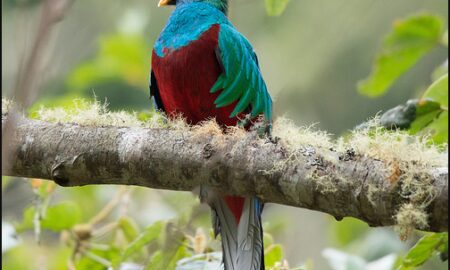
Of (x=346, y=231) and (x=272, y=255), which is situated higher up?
(x=346, y=231)

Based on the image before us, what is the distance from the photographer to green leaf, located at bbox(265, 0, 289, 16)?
2.81m

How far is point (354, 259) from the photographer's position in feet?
10.7

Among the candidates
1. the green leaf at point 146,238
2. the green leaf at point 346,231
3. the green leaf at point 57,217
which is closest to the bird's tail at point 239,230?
the green leaf at point 146,238

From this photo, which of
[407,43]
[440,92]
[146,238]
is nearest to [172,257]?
[146,238]

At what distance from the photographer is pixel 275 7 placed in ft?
9.25

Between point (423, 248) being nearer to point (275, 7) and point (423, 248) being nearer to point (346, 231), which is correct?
point (275, 7)

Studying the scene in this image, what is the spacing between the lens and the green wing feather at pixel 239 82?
11.0ft

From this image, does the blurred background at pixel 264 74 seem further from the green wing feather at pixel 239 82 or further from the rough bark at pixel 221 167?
the rough bark at pixel 221 167

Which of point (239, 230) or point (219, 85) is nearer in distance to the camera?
point (239, 230)

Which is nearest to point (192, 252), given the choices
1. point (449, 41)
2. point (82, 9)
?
point (449, 41)

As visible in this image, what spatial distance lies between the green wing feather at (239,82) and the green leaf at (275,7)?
0.63 metres

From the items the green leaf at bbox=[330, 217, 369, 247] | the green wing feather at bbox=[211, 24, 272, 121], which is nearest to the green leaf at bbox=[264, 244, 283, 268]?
the green wing feather at bbox=[211, 24, 272, 121]

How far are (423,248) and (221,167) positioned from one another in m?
0.75

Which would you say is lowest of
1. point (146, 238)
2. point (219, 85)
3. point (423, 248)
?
point (423, 248)
